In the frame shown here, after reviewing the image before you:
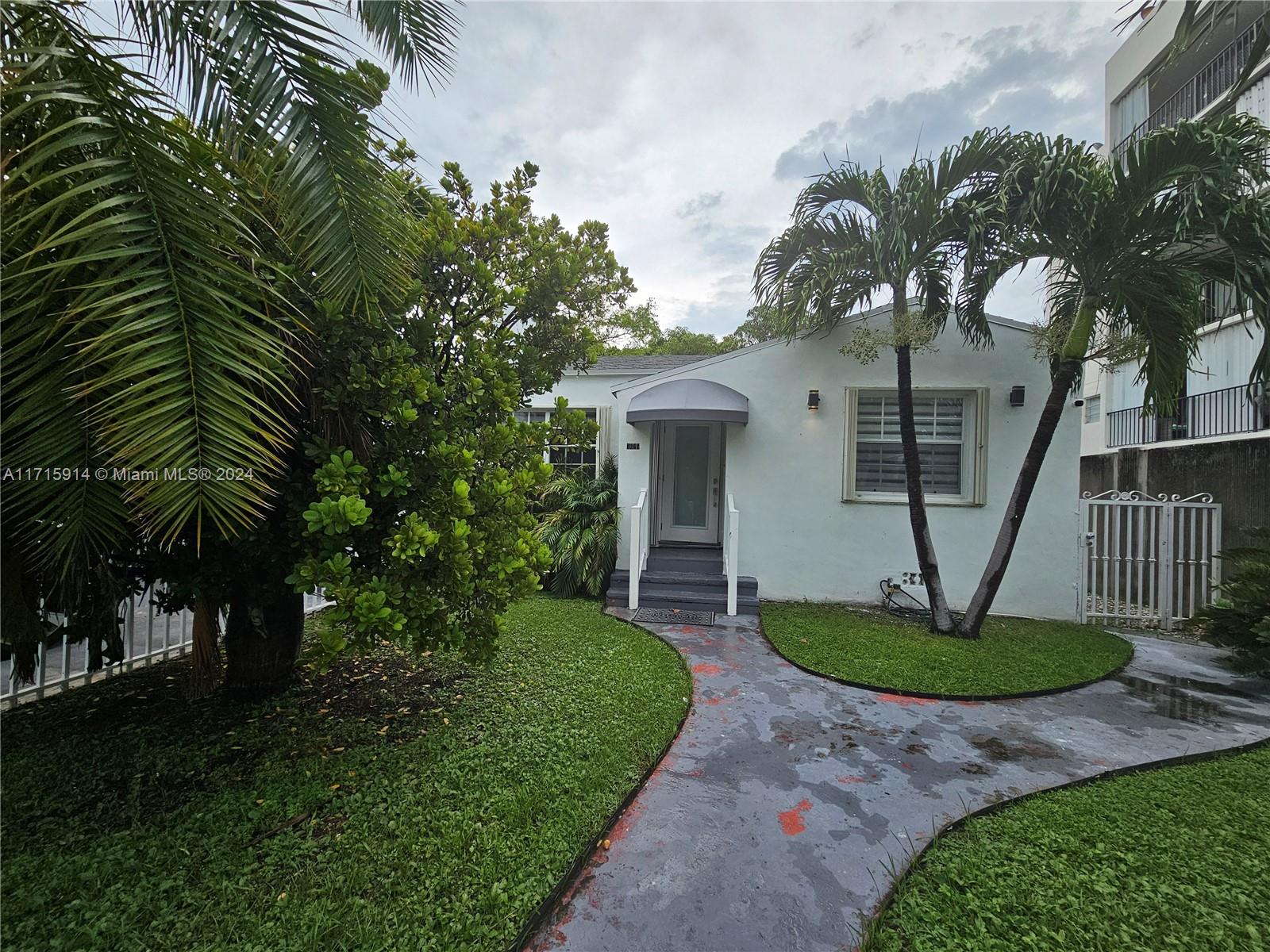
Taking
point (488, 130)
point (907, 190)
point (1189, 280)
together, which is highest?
point (488, 130)

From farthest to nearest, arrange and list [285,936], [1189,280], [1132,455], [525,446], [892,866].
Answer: [1132,455], [1189,280], [525,446], [892,866], [285,936]

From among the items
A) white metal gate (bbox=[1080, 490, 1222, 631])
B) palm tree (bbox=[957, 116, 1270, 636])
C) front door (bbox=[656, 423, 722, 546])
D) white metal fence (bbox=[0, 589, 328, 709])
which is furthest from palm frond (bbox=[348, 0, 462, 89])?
white metal gate (bbox=[1080, 490, 1222, 631])

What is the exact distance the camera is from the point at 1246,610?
4.78 meters

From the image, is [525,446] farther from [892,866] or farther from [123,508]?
[892,866]

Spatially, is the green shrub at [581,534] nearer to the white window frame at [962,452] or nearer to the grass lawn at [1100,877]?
the white window frame at [962,452]

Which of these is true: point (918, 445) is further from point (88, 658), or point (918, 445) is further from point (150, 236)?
point (88, 658)

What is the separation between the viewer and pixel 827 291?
641 centimetres

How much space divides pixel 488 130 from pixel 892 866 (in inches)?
308

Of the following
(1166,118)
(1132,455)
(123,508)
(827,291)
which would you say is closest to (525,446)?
(123,508)

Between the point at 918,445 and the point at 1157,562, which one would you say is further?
the point at 918,445

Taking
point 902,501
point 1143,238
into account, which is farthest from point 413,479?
point 1143,238

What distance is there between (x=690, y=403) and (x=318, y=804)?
602cm

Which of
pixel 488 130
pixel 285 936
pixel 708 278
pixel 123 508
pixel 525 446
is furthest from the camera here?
pixel 708 278

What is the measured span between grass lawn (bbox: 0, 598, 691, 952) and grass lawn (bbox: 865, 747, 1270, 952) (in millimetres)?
1609
